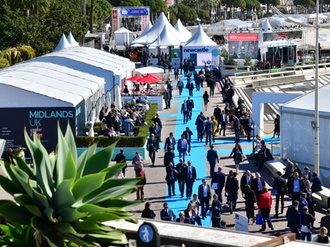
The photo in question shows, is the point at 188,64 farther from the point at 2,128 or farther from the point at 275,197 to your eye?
the point at 275,197

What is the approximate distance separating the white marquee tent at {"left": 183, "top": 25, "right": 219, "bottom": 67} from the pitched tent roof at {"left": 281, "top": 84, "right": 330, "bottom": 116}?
32.9 meters

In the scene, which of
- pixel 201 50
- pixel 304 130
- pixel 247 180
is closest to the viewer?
pixel 247 180

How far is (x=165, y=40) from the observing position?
6525cm

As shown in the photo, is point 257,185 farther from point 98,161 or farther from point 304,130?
point 98,161

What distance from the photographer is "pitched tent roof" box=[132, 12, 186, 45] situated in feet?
222

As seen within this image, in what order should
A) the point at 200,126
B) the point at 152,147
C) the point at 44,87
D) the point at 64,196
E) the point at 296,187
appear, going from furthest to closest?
the point at 200,126 < the point at 44,87 < the point at 152,147 < the point at 296,187 < the point at 64,196

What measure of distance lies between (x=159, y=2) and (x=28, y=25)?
225 ft

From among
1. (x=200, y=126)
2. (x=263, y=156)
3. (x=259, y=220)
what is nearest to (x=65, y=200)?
(x=259, y=220)

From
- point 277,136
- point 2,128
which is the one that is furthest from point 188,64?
point 2,128

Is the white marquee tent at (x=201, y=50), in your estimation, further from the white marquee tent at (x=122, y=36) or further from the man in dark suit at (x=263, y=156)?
the man in dark suit at (x=263, y=156)

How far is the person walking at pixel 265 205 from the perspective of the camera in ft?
66.0

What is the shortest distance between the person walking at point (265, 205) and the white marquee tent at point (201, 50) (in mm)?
41510

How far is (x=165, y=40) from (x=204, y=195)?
44514 mm

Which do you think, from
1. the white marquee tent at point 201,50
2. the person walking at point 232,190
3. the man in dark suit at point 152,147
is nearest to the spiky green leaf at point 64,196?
the person walking at point 232,190
